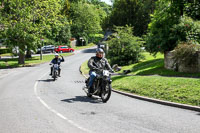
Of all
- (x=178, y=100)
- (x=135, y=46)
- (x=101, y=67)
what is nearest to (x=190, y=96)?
(x=178, y=100)

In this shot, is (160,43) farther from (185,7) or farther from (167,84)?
(167,84)

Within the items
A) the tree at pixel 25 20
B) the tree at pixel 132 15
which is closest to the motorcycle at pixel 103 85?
the tree at pixel 25 20

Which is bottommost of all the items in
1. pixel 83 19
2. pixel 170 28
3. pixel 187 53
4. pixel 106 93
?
pixel 106 93

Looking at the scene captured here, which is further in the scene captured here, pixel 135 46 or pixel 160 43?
pixel 135 46

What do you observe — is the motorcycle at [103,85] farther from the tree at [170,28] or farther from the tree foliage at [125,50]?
the tree foliage at [125,50]

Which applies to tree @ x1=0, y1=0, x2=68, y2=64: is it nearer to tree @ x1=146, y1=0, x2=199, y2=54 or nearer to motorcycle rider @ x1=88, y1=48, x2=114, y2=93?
tree @ x1=146, y1=0, x2=199, y2=54

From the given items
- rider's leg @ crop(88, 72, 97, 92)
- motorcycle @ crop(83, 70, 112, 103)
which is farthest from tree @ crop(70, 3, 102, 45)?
motorcycle @ crop(83, 70, 112, 103)

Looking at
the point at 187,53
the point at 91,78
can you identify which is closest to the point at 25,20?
the point at 187,53

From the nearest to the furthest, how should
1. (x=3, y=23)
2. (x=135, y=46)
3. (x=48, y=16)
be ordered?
(x=135, y=46) < (x=3, y=23) < (x=48, y=16)

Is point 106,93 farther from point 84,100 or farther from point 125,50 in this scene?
point 125,50

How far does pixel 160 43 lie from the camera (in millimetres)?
18531

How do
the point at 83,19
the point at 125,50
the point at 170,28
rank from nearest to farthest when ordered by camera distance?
the point at 170,28, the point at 125,50, the point at 83,19

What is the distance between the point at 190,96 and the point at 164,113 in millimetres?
1881

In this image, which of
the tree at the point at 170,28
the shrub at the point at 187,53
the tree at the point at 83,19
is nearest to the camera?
the shrub at the point at 187,53
